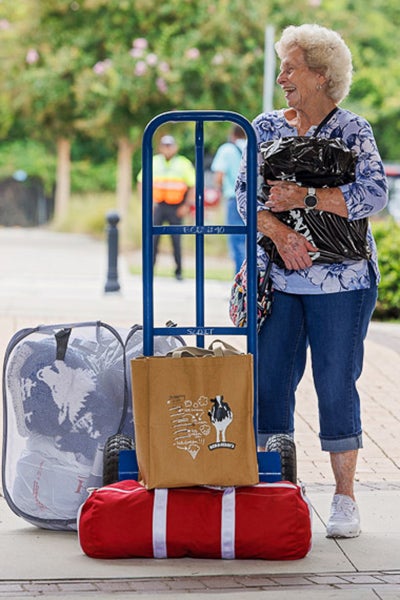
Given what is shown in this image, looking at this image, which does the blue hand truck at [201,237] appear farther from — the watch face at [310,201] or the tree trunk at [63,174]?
the tree trunk at [63,174]

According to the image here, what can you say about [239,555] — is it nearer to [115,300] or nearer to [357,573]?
[357,573]

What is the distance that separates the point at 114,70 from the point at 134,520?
81.2 ft

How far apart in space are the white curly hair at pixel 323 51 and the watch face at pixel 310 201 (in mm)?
423

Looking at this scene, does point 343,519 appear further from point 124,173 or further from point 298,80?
point 124,173

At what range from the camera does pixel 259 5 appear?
29.2 metres

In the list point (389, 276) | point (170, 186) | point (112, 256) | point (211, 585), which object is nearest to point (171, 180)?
point (170, 186)

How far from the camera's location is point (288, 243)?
5004 millimetres

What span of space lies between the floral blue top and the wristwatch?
0.37 ft

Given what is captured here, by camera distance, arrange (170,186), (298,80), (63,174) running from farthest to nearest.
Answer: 1. (63,174)
2. (170,186)
3. (298,80)

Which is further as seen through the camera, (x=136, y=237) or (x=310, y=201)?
(x=136, y=237)

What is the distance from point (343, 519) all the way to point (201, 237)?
48.8 inches

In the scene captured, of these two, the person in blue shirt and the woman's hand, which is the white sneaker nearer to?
the woman's hand

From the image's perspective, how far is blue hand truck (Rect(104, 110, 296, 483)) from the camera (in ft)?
15.6

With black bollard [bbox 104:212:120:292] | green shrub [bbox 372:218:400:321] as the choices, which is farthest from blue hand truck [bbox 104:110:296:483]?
black bollard [bbox 104:212:120:292]
